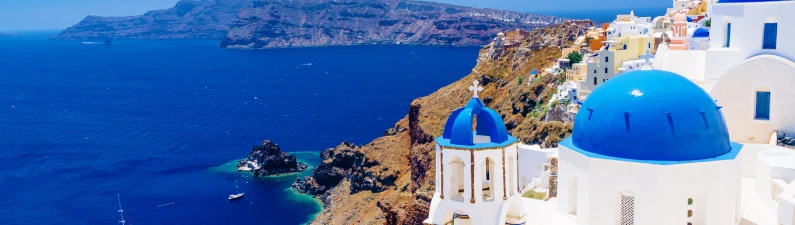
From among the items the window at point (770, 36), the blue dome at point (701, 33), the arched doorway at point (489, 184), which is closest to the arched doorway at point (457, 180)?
the arched doorway at point (489, 184)

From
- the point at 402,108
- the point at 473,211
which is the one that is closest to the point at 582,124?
the point at 473,211

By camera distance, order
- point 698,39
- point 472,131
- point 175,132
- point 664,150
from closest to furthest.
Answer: point 664,150 → point 472,131 → point 698,39 → point 175,132

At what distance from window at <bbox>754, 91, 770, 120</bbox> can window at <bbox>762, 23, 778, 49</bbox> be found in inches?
59.4

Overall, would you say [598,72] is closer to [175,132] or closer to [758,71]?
[758,71]

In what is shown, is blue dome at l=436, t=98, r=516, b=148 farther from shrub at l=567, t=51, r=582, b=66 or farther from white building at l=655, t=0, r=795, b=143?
shrub at l=567, t=51, r=582, b=66

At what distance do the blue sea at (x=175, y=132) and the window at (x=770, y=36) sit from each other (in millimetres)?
47264

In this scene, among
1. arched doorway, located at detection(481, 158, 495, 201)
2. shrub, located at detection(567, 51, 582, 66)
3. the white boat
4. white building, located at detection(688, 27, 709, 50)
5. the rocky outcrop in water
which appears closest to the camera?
arched doorway, located at detection(481, 158, 495, 201)

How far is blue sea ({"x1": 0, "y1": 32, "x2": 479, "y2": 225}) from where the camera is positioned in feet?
214

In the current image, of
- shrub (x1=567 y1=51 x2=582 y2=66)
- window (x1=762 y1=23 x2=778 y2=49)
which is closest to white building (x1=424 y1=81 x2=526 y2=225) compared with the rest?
window (x1=762 y1=23 x2=778 y2=49)

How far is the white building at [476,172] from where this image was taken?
16172mm

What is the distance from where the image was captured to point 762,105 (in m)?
19.5

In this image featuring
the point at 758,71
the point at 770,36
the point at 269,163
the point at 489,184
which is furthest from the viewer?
the point at 269,163

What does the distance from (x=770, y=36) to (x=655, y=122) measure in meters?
7.15

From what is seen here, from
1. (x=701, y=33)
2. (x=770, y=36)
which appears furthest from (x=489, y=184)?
(x=701, y=33)
